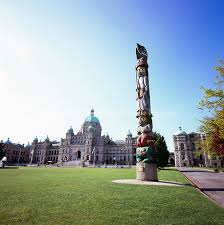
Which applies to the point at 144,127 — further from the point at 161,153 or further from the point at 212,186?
the point at 161,153

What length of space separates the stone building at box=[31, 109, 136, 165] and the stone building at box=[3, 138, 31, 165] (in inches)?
678

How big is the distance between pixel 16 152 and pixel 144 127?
13597 centimetres

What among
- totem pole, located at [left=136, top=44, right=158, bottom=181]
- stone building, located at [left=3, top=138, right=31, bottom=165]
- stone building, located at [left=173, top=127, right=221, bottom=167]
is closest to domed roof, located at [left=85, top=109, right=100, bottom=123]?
stone building, located at [left=173, top=127, right=221, bottom=167]

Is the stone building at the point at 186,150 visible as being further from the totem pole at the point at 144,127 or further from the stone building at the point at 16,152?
the stone building at the point at 16,152

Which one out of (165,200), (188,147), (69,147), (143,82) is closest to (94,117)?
(69,147)

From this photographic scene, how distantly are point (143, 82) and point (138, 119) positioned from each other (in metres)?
4.35

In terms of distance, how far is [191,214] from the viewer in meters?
7.04

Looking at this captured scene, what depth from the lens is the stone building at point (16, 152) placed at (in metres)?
129

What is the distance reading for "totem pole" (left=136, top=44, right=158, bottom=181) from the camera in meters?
18.5

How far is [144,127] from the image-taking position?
20.1 metres

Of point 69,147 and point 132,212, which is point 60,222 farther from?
point 69,147

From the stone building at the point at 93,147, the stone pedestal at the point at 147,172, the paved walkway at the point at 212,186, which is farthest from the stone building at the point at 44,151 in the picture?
the stone pedestal at the point at 147,172

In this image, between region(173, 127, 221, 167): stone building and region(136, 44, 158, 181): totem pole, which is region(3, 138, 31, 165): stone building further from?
region(136, 44, 158, 181): totem pole

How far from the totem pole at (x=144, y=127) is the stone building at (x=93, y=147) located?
306ft
